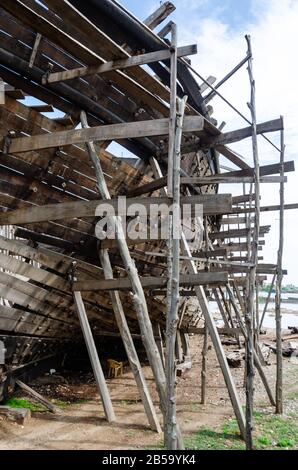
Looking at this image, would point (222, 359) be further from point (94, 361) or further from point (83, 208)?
point (83, 208)

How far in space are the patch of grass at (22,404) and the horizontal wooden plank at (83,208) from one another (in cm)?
Answer: 328

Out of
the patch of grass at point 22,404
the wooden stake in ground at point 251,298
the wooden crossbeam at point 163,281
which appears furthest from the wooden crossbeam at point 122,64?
the patch of grass at point 22,404

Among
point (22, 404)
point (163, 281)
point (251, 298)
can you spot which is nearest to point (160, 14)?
point (163, 281)

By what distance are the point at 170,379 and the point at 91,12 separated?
4.49 metres

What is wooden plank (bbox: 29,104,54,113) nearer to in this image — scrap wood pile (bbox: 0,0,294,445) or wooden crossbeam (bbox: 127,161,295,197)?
scrap wood pile (bbox: 0,0,294,445)

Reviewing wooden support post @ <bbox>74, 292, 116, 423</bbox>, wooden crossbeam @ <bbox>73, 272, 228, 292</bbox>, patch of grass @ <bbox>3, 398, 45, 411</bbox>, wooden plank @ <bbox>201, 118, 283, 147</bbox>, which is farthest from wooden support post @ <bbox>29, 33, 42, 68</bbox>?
patch of grass @ <bbox>3, 398, 45, 411</bbox>

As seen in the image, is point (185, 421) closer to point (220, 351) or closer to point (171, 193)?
point (220, 351)

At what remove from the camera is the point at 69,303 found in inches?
237

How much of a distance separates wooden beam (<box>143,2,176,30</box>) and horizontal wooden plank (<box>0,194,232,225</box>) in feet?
11.1

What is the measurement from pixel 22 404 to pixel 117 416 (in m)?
1.57

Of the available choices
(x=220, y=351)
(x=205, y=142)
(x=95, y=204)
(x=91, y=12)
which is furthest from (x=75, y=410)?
(x=91, y=12)

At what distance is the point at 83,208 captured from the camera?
3.91m

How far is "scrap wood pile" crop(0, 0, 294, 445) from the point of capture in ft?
12.3

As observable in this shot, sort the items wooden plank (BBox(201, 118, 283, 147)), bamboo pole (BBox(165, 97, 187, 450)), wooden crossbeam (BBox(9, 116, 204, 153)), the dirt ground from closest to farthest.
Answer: bamboo pole (BBox(165, 97, 187, 450))
wooden crossbeam (BBox(9, 116, 204, 153))
the dirt ground
wooden plank (BBox(201, 118, 283, 147))
